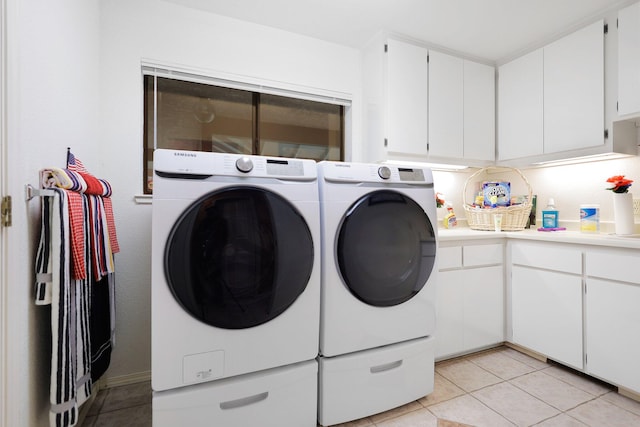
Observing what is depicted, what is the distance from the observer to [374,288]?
140 cm

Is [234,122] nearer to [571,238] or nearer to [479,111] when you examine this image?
[479,111]

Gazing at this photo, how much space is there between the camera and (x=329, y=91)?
7.64ft

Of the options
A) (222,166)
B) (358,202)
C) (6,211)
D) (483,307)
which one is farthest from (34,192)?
(483,307)

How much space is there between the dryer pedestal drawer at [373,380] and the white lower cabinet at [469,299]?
1.39ft

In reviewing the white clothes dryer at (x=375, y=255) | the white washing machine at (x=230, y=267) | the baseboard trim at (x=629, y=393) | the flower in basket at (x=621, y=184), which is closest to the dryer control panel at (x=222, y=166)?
the white washing machine at (x=230, y=267)

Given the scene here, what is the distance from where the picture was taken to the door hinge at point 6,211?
88cm

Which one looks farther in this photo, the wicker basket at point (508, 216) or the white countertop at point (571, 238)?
the wicker basket at point (508, 216)

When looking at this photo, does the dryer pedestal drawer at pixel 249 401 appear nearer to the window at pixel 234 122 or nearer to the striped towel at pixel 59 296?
the striped towel at pixel 59 296

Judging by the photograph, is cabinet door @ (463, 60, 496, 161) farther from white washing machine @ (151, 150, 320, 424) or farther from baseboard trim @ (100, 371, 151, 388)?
baseboard trim @ (100, 371, 151, 388)

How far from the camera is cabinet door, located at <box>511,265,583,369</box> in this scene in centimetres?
176

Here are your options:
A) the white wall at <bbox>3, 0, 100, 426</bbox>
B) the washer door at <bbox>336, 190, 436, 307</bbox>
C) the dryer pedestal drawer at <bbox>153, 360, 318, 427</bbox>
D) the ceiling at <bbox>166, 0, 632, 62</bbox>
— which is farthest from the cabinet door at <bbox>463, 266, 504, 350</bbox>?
the white wall at <bbox>3, 0, 100, 426</bbox>

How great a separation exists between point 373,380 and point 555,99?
2.38 meters

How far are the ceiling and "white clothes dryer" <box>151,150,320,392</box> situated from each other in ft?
4.27

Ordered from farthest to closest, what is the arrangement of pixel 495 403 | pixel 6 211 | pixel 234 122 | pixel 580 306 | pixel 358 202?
pixel 234 122, pixel 580 306, pixel 495 403, pixel 358 202, pixel 6 211
